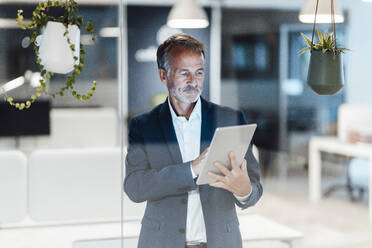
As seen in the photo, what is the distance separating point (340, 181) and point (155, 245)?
1406 millimetres

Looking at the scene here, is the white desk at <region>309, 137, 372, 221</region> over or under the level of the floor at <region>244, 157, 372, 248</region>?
over

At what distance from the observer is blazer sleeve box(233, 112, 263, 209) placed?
9.50 ft

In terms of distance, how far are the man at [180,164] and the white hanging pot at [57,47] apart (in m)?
0.41

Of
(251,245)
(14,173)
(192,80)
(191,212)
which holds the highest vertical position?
(192,80)

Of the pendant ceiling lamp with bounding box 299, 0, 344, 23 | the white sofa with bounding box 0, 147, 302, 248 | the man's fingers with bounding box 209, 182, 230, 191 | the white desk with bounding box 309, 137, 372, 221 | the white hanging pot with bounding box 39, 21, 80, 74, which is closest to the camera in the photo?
the white hanging pot with bounding box 39, 21, 80, 74

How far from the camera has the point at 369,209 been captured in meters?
3.55

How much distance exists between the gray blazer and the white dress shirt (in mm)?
20

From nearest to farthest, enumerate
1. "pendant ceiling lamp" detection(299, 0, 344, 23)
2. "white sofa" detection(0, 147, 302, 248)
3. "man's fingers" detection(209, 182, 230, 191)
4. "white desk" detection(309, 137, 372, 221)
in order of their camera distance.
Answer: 1. "man's fingers" detection(209, 182, 230, 191)
2. "white sofa" detection(0, 147, 302, 248)
3. "pendant ceiling lamp" detection(299, 0, 344, 23)
4. "white desk" detection(309, 137, 372, 221)

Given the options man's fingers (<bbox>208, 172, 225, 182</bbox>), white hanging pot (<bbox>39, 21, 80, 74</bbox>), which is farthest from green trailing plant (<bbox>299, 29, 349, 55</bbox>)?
white hanging pot (<bbox>39, 21, 80, 74</bbox>)

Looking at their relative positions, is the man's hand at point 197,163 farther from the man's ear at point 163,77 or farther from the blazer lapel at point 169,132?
the man's ear at point 163,77

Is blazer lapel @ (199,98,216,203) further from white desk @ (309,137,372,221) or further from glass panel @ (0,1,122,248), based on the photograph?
white desk @ (309,137,372,221)

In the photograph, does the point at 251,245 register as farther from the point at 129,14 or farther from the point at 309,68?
the point at 129,14

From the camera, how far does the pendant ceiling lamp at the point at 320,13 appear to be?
3078mm

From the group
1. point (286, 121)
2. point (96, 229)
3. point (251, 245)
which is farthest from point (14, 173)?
point (286, 121)
